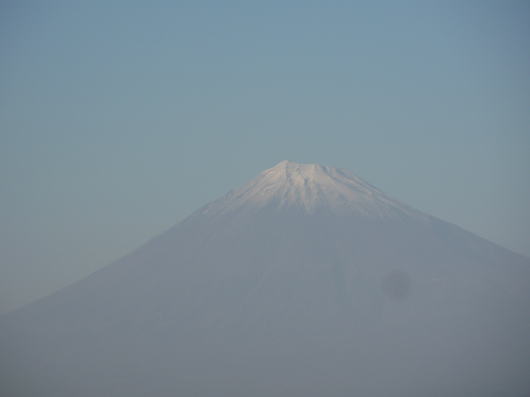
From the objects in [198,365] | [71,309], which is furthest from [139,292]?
[198,365]

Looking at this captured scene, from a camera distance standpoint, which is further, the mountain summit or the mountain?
the mountain summit

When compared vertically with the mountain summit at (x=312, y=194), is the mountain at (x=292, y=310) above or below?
below

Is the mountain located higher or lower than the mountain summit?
lower

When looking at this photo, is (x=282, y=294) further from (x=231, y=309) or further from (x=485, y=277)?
(x=485, y=277)

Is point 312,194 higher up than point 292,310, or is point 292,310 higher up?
point 312,194

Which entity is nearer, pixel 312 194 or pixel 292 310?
pixel 292 310

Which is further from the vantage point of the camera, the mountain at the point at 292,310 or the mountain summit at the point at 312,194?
the mountain summit at the point at 312,194
